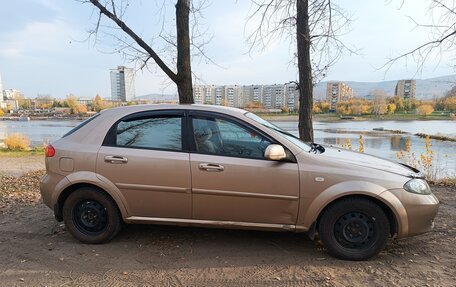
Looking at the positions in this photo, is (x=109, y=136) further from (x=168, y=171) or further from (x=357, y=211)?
(x=357, y=211)

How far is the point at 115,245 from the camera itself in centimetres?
386

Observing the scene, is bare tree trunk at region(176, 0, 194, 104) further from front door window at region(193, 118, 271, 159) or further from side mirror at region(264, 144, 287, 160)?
side mirror at region(264, 144, 287, 160)

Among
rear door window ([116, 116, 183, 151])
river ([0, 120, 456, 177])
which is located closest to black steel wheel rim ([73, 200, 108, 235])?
rear door window ([116, 116, 183, 151])

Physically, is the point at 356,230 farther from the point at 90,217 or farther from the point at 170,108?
the point at 90,217

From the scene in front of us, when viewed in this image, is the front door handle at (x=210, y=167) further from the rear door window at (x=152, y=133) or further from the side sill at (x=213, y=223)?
the side sill at (x=213, y=223)

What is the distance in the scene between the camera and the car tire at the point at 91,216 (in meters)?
3.79

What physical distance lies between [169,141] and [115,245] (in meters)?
1.42

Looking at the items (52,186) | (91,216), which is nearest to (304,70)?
(91,216)

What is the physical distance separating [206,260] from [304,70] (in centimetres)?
494

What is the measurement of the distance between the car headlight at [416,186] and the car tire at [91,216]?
325 cm

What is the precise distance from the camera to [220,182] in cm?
351

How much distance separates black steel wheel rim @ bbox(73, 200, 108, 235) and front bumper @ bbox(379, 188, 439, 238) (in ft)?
10.4

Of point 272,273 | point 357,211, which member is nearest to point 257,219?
point 272,273

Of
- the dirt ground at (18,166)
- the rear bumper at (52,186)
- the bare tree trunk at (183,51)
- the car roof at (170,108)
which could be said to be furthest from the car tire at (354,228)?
the dirt ground at (18,166)
